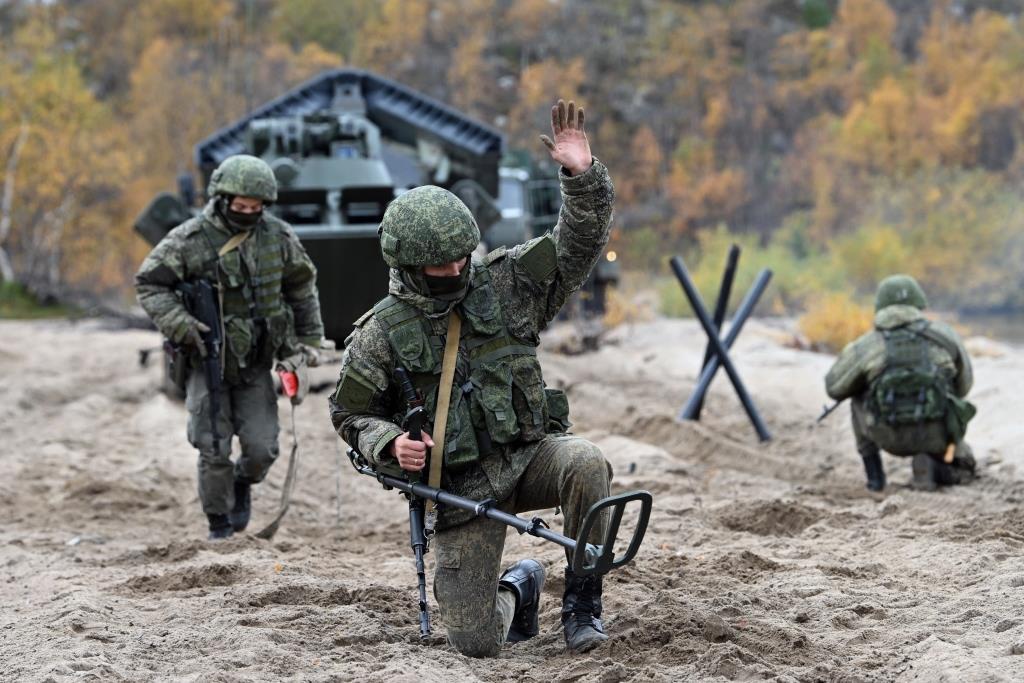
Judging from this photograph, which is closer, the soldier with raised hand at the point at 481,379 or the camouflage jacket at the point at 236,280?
the soldier with raised hand at the point at 481,379

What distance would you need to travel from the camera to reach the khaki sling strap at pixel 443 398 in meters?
4.46

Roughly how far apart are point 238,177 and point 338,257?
4.31 meters

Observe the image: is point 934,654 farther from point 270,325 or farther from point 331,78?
point 331,78

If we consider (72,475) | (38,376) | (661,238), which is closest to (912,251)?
(661,238)

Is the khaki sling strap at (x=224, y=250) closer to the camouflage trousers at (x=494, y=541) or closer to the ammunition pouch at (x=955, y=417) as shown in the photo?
the camouflage trousers at (x=494, y=541)

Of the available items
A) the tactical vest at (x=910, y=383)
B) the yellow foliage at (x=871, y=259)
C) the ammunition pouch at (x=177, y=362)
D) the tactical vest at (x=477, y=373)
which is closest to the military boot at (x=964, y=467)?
the tactical vest at (x=910, y=383)

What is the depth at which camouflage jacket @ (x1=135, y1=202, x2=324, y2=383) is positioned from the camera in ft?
21.6

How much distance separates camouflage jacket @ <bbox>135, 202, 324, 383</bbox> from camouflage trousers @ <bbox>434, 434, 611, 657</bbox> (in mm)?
2438

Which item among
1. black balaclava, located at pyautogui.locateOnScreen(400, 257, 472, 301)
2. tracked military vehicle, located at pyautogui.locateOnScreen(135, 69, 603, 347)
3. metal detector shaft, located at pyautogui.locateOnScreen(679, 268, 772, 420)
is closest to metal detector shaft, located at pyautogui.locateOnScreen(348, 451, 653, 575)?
black balaclava, located at pyautogui.locateOnScreen(400, 257, 472, 301)

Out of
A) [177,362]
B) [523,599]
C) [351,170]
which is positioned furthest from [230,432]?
[351,170]

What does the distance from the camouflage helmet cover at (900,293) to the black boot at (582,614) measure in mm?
3721

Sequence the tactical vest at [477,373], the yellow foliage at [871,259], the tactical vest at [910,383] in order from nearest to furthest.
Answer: the tactical vest at [477,373] < the tactical vest at [910,383] < the yellow foliage at [871,259]

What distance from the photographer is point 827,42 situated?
50.8 metres

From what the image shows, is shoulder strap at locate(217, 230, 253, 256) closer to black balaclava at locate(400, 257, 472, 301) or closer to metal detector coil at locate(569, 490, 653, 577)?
black balaclava at locate(400, 257, 472, 301)
